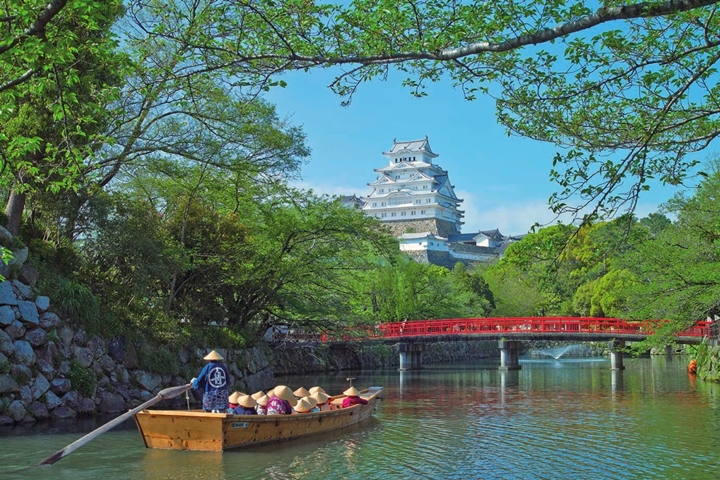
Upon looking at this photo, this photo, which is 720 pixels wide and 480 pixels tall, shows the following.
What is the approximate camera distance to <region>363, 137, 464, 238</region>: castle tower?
76.2 meters

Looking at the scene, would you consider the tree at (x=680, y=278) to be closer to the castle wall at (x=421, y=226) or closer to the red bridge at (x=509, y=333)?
the red bridge at (x=509, y=333)

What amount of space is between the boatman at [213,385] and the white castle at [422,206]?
59.3m

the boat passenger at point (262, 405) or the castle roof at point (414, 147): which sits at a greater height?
the castle roof at point (414, 147)

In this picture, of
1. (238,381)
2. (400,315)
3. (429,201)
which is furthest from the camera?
(429,201)

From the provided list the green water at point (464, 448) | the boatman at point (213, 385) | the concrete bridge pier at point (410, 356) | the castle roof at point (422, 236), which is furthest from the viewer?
the castle roof at point (422, 236)

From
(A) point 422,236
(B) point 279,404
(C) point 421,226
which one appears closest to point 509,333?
(B) point 279,404

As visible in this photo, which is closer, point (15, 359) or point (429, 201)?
point (15, 359)

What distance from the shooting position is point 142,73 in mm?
6977

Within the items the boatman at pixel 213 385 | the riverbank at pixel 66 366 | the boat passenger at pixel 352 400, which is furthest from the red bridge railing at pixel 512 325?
the boatman at pixel 213 385

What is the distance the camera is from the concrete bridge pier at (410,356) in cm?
3456

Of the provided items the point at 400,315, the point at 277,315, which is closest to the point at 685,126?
the point at 277,315

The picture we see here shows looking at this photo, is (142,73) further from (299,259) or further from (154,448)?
(299,259)

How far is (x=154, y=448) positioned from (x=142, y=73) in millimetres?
6405

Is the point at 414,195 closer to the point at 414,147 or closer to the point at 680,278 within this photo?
the point at 414,147
